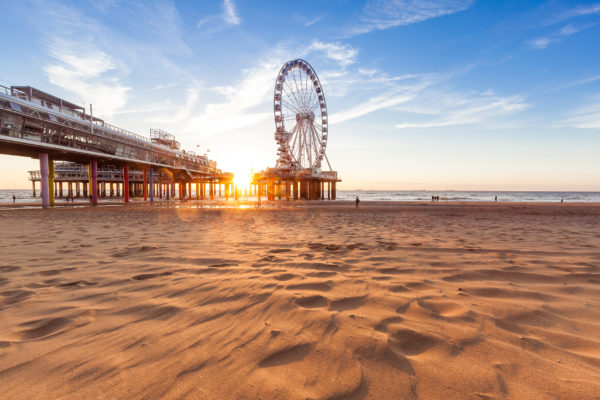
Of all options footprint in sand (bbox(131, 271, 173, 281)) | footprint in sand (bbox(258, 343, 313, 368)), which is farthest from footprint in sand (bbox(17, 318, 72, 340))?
footprint in sand (bbox(258, 343, 313, 368))

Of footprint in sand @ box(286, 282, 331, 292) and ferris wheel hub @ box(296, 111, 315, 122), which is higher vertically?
ferris wheel hub @ box(296, 111, 315, 122)

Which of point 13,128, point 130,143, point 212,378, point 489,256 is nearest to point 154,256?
point 212,378

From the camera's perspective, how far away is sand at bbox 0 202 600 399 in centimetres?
141

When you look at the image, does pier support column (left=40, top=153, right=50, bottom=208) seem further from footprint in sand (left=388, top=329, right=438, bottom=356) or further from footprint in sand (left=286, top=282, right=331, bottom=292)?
footprint in sand (left=388, top=329, right=438, bottom=356)

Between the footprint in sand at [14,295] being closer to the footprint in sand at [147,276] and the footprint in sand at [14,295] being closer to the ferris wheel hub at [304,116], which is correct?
the footprint in sand at [147,276]

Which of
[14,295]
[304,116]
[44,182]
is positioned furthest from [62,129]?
[304,116]

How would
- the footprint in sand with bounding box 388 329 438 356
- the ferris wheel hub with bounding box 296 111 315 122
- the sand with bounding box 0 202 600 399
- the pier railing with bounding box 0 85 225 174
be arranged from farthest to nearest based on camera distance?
the ferris wheel hub with bounding box 296 111 315 122
the pier railing with bounding box 0 85 225 174
the footprint in sand with bounding box 388 329 438 356
the sand with bounding box 0 202 600 399

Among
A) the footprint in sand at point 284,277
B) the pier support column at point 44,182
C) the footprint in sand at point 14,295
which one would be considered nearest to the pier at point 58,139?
the pier support column at point 44,182

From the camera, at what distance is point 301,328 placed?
2059 mm

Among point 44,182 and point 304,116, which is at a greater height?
point 304,116

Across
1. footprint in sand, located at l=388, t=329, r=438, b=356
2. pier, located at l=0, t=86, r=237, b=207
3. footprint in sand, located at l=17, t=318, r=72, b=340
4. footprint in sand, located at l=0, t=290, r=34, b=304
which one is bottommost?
footprint in sand, located at l=388, t=329, r=438, b=356

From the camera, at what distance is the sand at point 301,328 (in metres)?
1.41

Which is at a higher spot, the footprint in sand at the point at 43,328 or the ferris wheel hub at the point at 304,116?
the ferris wheel hub at the point at 304,116

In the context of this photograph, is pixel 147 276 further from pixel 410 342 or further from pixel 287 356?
pixel 410 342
